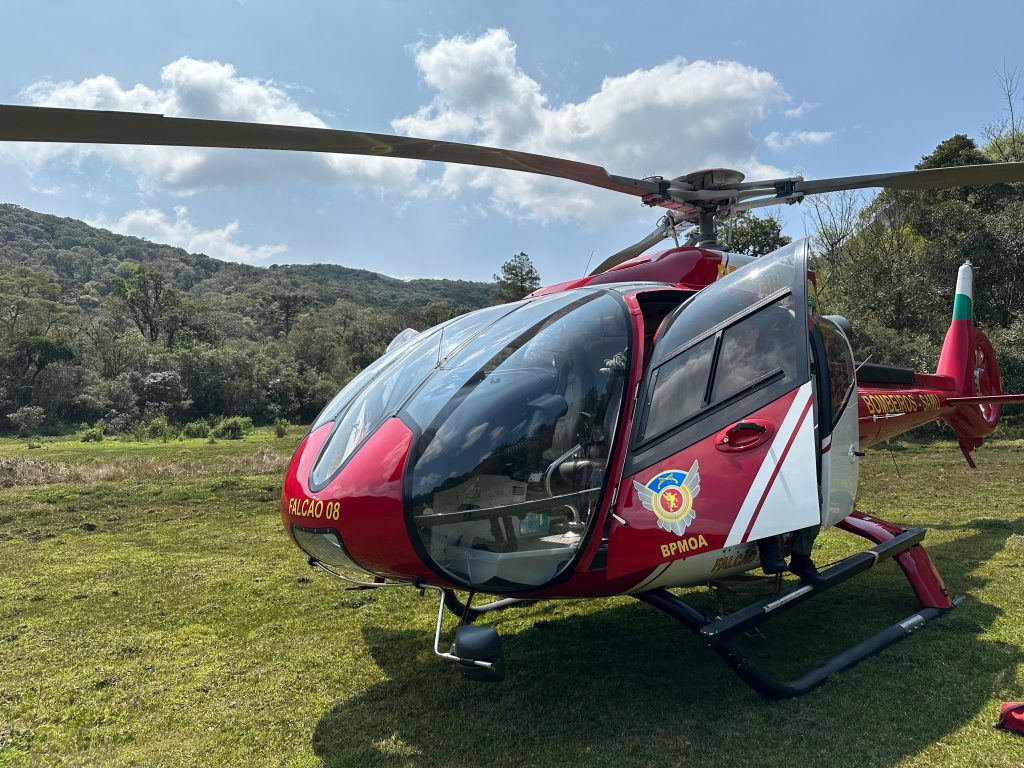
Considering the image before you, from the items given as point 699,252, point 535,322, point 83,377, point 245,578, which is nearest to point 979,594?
point 699,252

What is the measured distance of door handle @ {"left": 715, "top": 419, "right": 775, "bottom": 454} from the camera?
3076 mm

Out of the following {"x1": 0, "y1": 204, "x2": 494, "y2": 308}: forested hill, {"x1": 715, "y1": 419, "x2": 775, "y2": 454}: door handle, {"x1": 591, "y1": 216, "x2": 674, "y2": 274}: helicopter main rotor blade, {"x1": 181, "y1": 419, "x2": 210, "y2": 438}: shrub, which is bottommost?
{"x1": 181, "y1": 419, "x2": 210, "y2": 438}: shrub

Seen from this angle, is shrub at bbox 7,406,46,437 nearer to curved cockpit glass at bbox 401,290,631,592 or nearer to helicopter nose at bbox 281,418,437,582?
helicopter nose at bbox 281,418,437,582

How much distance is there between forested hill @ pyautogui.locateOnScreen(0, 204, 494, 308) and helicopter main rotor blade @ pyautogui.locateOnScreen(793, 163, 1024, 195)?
86.4m

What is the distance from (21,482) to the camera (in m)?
11.7

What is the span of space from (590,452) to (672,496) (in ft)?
1.46

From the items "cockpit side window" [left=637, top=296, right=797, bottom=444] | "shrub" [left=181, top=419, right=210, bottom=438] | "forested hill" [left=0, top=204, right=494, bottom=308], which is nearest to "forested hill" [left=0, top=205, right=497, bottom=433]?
"shrub" [left=181, top=419, right=210, bottom=438]

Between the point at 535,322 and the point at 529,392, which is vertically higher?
the point at 535,322

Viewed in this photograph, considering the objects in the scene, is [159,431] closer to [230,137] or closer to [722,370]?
[230,137]

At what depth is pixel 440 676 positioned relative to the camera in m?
3.97

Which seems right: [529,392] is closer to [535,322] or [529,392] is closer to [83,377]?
[535,322]

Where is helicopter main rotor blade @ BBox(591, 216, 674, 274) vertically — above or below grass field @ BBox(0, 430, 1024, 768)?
above

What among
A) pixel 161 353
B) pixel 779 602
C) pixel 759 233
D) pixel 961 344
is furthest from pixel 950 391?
pixel 161 353

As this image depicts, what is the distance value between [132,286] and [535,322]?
5628 cm
